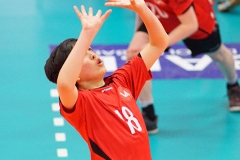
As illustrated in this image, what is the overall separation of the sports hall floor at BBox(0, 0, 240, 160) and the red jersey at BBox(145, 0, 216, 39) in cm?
79

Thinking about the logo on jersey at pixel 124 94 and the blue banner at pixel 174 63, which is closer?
the logo on jersey at pixel 124 94

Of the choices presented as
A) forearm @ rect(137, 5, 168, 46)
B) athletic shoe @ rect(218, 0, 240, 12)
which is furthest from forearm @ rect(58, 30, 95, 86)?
athletic shoe @ rect(218, 0, 240, 12)

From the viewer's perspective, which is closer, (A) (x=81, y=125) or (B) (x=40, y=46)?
(A) (x=81, y=125)

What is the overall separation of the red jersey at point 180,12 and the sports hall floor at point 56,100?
79cm

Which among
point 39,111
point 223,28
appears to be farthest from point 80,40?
point 223,28

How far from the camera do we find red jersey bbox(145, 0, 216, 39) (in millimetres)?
4520

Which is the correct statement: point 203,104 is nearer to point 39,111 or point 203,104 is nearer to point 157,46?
point 39,111

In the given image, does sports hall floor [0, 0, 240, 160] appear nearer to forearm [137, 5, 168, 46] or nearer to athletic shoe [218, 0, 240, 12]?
athletic shoe [218, 0, 240, 12]

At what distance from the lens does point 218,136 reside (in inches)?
195

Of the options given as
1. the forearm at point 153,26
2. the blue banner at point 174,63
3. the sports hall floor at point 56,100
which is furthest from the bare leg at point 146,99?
the forearm at point 153,26

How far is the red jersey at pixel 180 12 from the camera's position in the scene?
14.8 ft

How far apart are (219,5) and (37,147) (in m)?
3.85

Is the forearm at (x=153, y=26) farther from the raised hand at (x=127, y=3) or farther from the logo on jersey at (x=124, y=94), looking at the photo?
the logo on jersey at (x=124, y=94)

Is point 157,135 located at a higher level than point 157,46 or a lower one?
lower
